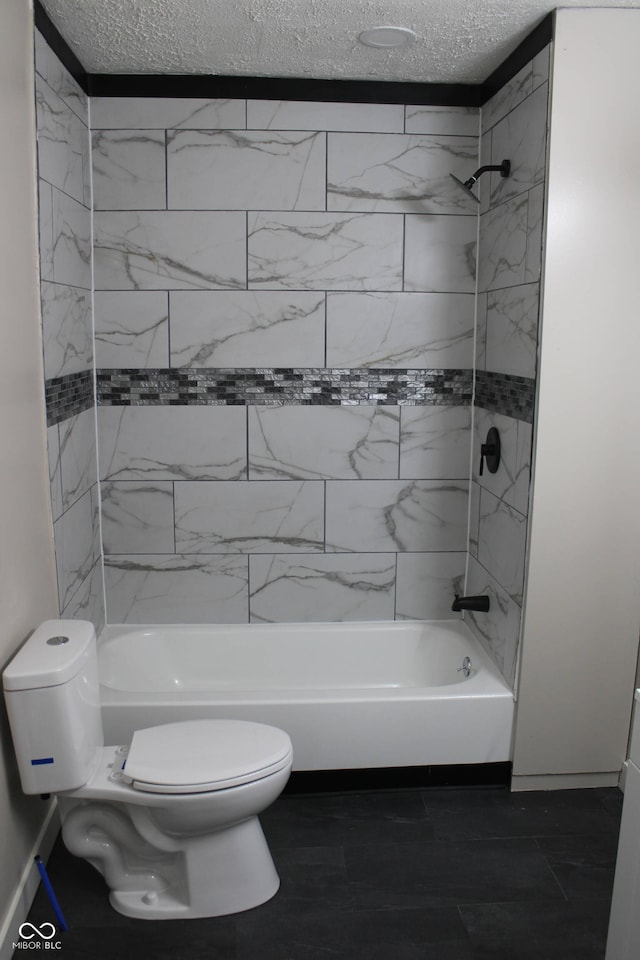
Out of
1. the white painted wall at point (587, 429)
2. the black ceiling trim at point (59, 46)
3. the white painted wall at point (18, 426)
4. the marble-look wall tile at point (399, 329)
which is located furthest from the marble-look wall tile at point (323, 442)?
the black ceiling trim at point (59, 46)

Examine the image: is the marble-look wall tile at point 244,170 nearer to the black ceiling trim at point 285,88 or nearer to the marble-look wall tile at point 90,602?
the black ceiling trim at point 285,88

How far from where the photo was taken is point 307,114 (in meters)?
3.02

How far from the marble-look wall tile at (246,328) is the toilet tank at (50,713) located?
53.8 inches

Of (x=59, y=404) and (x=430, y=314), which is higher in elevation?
(x=430, y=314)

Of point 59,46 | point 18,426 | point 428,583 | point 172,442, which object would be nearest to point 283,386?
point 172,442

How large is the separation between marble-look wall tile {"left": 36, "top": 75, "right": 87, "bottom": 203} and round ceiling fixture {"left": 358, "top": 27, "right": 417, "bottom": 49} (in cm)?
99

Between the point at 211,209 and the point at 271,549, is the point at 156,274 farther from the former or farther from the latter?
the point at 271,549

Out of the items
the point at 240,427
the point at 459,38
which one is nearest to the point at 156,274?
the point at 240,427

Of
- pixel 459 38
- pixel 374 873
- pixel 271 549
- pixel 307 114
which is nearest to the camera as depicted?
pixel 374 873

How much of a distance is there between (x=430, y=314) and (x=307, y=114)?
34.7 inches

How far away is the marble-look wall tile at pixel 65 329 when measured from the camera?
2.44m

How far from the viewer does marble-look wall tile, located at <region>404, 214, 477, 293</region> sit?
3131 millimetres

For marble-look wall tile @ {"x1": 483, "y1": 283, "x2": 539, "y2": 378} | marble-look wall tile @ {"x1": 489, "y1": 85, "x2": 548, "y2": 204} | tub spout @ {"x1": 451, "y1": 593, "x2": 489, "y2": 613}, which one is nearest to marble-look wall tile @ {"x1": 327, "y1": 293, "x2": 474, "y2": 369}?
marble-look wall tile @ {"x1": 483, "y1": 283, "x2": 539, "y2": 378}

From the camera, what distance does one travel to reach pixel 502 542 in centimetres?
291
